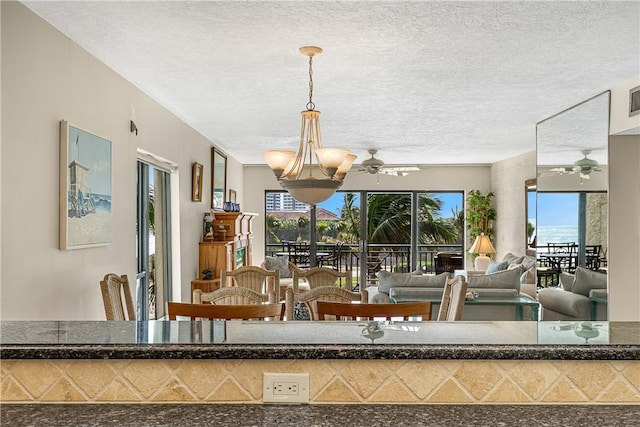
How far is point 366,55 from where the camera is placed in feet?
11.7

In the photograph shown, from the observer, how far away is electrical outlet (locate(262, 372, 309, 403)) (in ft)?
4.25

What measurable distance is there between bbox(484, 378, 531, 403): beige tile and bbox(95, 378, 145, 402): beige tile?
2.74ft

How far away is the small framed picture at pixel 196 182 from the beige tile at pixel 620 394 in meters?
5.53

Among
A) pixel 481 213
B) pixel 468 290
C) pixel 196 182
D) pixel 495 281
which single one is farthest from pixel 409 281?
pixel 481 213

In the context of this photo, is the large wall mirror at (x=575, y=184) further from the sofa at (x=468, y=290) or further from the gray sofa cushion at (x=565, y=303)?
the sofa at (x=468, y=290)

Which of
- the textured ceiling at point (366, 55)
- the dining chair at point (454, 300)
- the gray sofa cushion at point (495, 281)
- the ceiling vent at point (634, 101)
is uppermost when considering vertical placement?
the textured ceiling at point (366, 55)

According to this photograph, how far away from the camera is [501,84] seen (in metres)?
4.32

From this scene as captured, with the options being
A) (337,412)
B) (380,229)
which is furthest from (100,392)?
(380,229)

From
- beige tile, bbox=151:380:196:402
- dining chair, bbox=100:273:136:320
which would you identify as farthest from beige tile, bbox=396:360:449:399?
dining chair, bbox=100:273:136:320

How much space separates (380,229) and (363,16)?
25.0ft

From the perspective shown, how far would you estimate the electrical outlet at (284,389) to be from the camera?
129 centimetres

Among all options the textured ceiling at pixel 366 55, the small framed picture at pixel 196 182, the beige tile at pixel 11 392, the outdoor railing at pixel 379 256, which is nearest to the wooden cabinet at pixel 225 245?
the small framed picture at pixel 196 182

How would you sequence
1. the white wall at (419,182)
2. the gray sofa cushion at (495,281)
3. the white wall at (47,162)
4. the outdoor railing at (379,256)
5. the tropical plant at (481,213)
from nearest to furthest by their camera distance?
the white wall at (47,162), the gray sofa cushion at (495,281), the tropical plant at (481,213), the white wall at (419,182), the outdoor railing at (379,256)

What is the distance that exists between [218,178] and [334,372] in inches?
263
